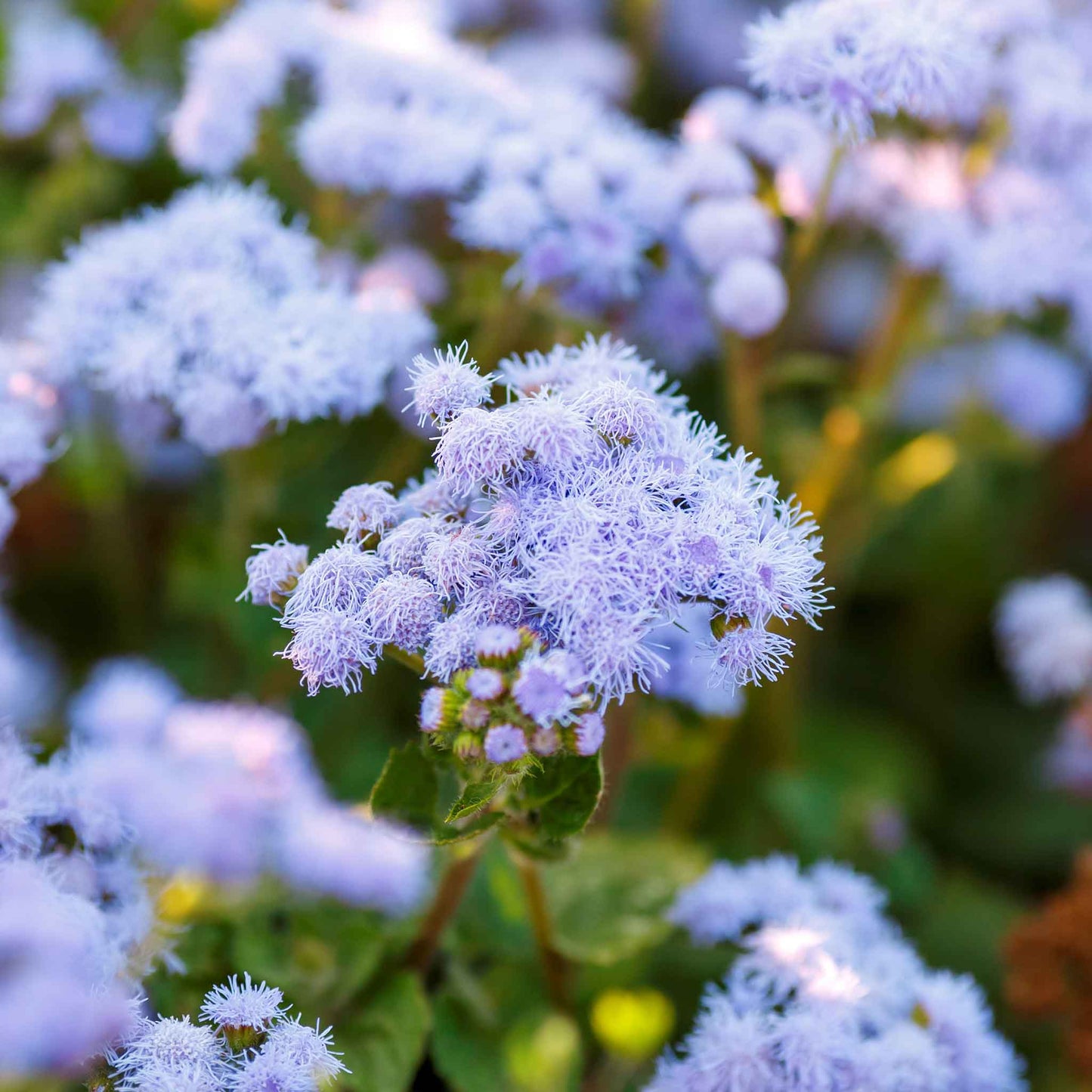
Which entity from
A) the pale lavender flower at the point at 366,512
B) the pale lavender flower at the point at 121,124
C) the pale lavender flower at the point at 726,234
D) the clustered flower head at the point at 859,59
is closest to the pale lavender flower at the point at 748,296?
the pale lavender flower at the point at 726,234

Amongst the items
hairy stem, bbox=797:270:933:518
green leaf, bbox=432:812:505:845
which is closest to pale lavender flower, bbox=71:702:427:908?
green leaf, bbox=432:812:505:845

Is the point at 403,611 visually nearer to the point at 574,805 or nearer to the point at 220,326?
the point at 574,805

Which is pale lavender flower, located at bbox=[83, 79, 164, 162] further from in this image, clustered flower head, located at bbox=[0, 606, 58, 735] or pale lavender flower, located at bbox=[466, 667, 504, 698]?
pale lavender flower, located at bbox=[466, 667, 504, 698]

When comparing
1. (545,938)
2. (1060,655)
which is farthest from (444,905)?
(1060,655)

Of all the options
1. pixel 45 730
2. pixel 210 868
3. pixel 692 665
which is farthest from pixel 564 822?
pixel 45 730

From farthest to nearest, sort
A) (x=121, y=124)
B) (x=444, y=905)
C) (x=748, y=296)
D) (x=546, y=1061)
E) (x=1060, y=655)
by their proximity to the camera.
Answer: (x=1060, y=655) < (x=121, y=124) < (x=748, y=296) < (x=444, y=905) < (x=546, y=1061)
